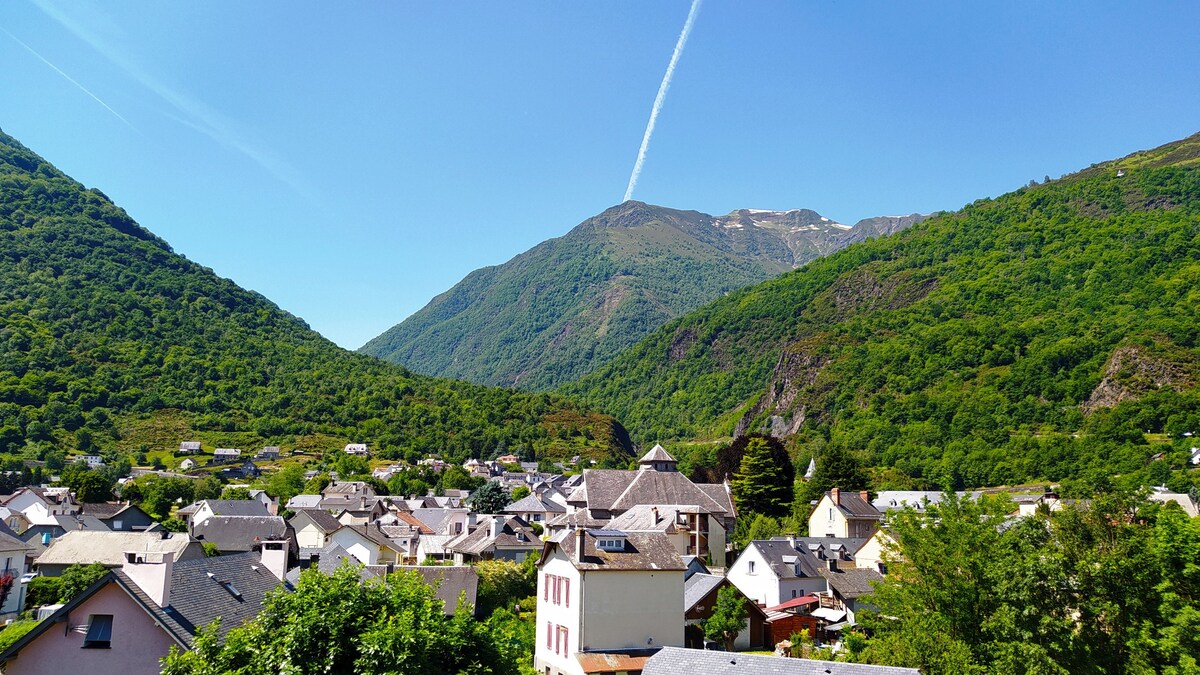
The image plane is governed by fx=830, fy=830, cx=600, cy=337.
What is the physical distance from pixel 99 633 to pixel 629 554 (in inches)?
823

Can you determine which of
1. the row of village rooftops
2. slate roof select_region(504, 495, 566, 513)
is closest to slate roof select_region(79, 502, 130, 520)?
the row of village rooftops

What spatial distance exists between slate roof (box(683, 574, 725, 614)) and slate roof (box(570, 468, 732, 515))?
1612 centimetres

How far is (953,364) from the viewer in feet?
524

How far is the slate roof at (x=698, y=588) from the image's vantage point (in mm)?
42750

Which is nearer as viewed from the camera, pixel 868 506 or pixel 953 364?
pixel 868 506

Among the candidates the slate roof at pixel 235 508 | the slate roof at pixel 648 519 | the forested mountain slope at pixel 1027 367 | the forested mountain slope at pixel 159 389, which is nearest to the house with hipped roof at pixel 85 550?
the slate roof at pixel 235 508

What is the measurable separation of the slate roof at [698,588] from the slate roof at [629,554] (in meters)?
7.21

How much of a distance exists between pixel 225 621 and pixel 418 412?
16848cm

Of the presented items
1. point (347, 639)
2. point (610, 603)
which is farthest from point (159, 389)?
point (347, 639)

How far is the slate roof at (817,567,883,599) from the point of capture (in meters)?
47.5

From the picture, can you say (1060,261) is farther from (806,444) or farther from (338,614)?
(338,614)

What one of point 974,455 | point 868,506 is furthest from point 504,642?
point 974,455

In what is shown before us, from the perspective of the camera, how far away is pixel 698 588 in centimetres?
4400

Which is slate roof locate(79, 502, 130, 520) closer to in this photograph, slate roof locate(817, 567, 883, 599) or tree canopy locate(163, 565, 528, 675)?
slate roof locate(817, 567, 883, 599)
